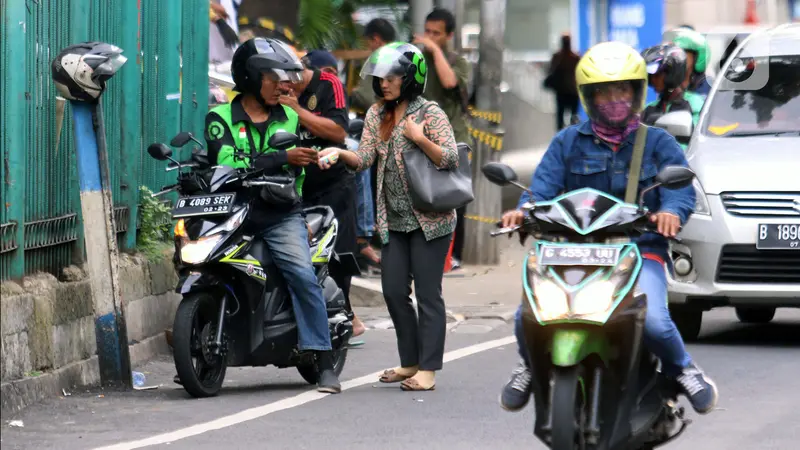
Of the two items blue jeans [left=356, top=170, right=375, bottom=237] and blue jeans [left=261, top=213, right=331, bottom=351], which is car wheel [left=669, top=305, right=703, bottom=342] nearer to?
blue jeans [left=356, top=170, right=375, bottom=237]

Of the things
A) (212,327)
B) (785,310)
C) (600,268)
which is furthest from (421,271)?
(785,310)

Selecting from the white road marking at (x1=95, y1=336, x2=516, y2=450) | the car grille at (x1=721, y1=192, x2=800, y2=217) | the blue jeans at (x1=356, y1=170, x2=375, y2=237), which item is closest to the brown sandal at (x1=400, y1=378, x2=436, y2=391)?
the white road marking at (x1=95, y1=336, x2=516, y2=450)

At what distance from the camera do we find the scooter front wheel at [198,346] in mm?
8938

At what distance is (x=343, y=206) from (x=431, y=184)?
2.01 m

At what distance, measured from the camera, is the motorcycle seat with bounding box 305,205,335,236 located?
32.3ft

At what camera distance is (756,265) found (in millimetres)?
11344

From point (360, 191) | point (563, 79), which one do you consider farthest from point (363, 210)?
point (563, 79)

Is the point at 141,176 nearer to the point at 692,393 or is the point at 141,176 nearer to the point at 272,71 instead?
the point at 272,71

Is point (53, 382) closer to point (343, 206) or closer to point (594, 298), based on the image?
point (343, 206)

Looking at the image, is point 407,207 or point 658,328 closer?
point 658,328

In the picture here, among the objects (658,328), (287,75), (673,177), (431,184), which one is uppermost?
(287,75)

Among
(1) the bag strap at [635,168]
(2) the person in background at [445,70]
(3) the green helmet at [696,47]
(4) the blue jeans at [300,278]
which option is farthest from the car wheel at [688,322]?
(1) the bag strap at [635,168]

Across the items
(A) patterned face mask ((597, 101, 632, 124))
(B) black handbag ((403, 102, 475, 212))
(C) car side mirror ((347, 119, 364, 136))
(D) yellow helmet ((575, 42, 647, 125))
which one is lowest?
(B) black handbag ((403, 102, 475, 212))

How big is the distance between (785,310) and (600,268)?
8.30 m
